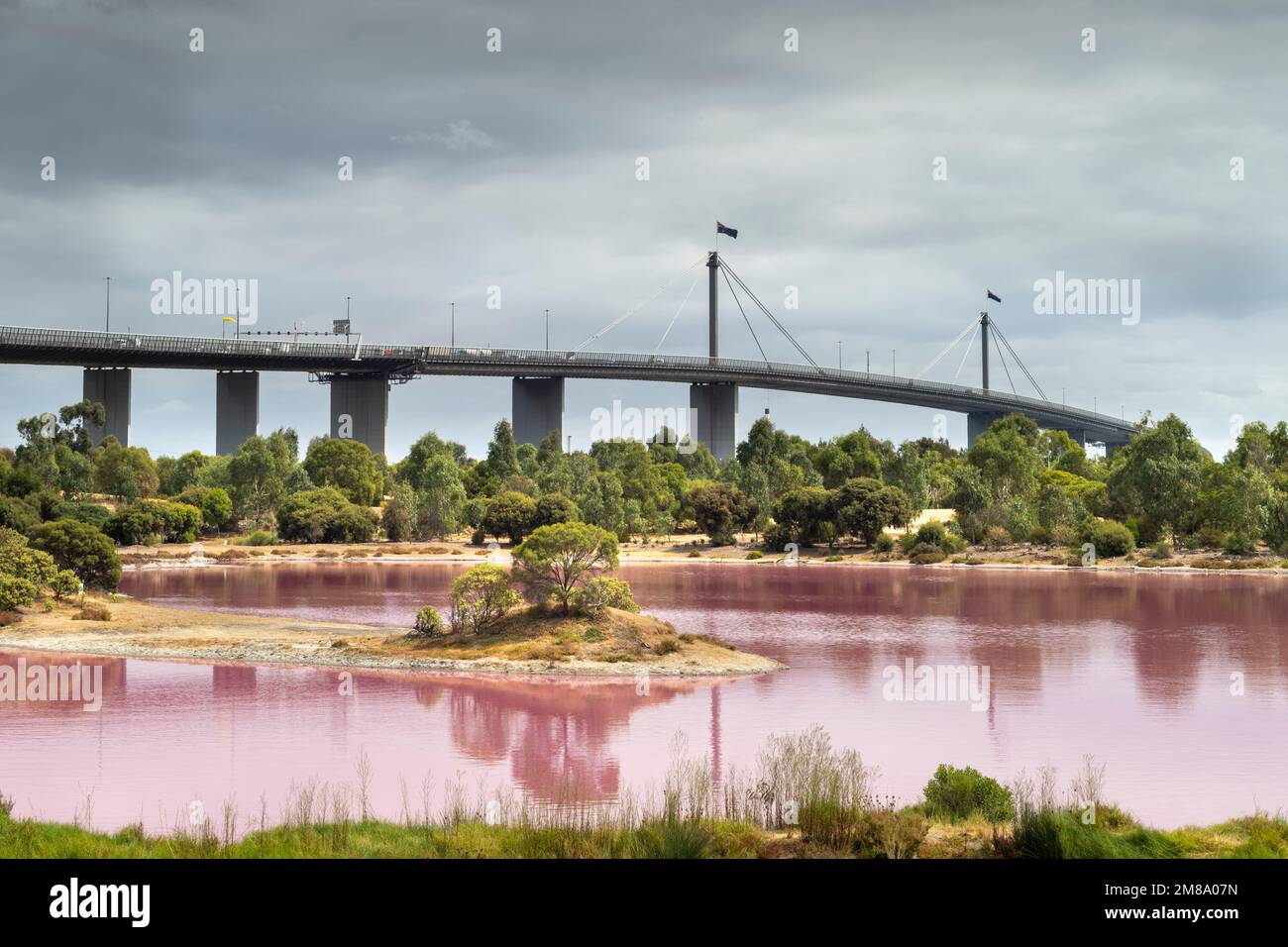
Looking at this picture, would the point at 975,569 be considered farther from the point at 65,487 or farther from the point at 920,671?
the point at 65,487

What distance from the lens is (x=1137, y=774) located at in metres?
21.8

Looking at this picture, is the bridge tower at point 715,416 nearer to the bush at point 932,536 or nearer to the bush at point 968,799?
the bush at point 932,536

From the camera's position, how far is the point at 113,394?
424ft

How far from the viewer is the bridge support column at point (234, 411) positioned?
134250 millimetres

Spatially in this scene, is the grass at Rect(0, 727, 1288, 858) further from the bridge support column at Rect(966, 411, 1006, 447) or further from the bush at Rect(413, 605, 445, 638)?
the bridge support column at Rect(966, 411, 1006, 447)

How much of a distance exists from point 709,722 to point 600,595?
10.6 metres

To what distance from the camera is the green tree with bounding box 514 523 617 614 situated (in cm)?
3644

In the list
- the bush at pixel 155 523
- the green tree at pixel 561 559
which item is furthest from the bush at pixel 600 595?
the bush at pixel 155 523

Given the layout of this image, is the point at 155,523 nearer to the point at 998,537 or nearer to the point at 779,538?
the point at 779,538

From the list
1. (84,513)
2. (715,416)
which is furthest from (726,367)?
(84,513)

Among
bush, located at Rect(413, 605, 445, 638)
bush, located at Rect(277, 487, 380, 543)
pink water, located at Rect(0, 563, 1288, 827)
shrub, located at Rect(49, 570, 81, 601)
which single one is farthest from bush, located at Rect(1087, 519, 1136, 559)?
shrub, located at Rect(49, 570, 81, 601)

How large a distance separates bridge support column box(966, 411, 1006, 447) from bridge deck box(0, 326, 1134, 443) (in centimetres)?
72
